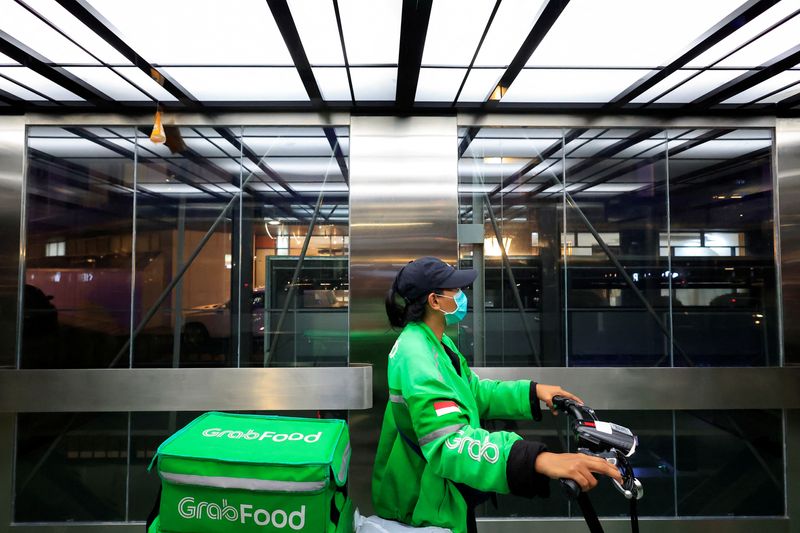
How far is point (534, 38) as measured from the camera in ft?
9.13

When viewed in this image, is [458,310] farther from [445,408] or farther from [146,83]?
[146,83]

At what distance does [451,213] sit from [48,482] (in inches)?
170

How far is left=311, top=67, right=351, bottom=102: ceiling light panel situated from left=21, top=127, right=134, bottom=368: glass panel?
73.9 inches

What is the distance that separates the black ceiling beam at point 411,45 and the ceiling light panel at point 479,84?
407 millimetres

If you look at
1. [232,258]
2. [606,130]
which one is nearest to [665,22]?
[606,130]

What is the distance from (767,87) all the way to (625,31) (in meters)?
1.63

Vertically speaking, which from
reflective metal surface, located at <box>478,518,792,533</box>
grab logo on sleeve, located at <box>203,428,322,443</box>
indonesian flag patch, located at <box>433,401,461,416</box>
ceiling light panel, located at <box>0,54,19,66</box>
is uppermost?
ceiling light panel, located at <box>0,54,19,66</box>

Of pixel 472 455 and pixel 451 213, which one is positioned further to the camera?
pixel 451 213

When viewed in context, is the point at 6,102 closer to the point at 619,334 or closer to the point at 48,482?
the point at 48,482

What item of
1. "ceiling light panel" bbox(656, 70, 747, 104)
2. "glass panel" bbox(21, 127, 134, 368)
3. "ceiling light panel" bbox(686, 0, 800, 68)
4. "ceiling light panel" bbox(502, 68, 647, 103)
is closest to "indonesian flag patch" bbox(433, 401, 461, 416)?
"ceiling light panel" bbox(502, 68, 647, 103)

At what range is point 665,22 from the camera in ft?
8.76

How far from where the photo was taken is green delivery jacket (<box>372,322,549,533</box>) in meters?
1.30

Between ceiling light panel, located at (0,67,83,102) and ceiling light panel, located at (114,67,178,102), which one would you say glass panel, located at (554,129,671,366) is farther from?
ceiling light panel, located at (0,67,83,102)

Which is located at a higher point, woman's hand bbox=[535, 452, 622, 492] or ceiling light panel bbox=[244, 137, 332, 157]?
ceiling light panel bbox=[244, 137, 332, 157]
